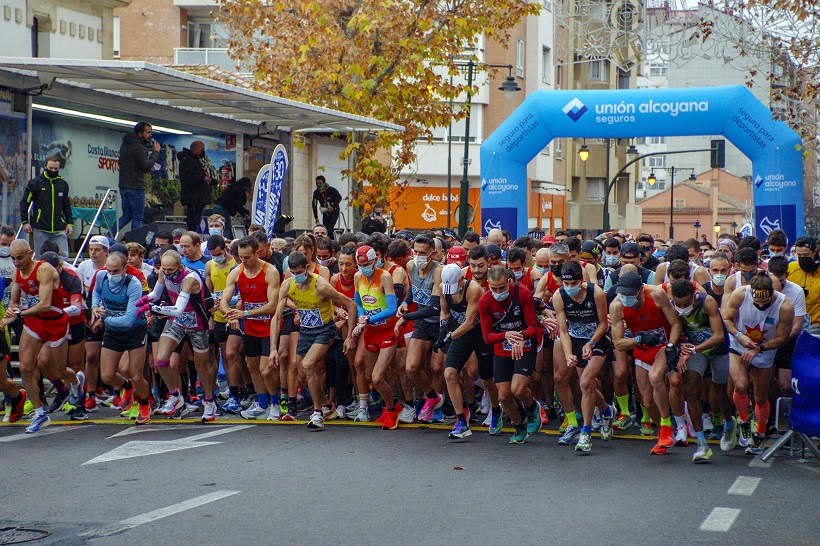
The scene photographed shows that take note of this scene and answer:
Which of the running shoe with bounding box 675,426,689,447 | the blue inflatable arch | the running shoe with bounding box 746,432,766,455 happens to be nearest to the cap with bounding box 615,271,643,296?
the running shoe with bounding box 675,426,689,447

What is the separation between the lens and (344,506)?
7.92m

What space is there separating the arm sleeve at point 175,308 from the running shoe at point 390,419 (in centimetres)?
244

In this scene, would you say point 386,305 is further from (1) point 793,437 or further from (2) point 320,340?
(1) point 793,437

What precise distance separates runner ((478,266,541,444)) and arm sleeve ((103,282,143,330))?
3.76 meters

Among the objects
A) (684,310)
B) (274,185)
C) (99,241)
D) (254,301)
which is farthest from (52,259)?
(684,310)

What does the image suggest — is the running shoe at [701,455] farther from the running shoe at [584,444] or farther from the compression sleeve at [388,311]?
the compression sleeve at [388,311]

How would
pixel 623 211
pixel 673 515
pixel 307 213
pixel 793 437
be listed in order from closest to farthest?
pixel 673 515
pixel 793 437
pixel 307 213
pixel 623 211

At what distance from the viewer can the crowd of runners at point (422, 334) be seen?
1041 centimetres

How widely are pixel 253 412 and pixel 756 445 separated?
18.0 ft

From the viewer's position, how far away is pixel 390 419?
11.9 m

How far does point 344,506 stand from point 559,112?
591 inches

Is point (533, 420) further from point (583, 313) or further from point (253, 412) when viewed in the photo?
point (253, 412)

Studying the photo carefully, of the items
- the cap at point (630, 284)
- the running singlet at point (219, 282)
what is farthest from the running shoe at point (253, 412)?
the cap at point (630, 284)

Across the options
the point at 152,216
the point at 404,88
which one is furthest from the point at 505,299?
the point at 404,88
